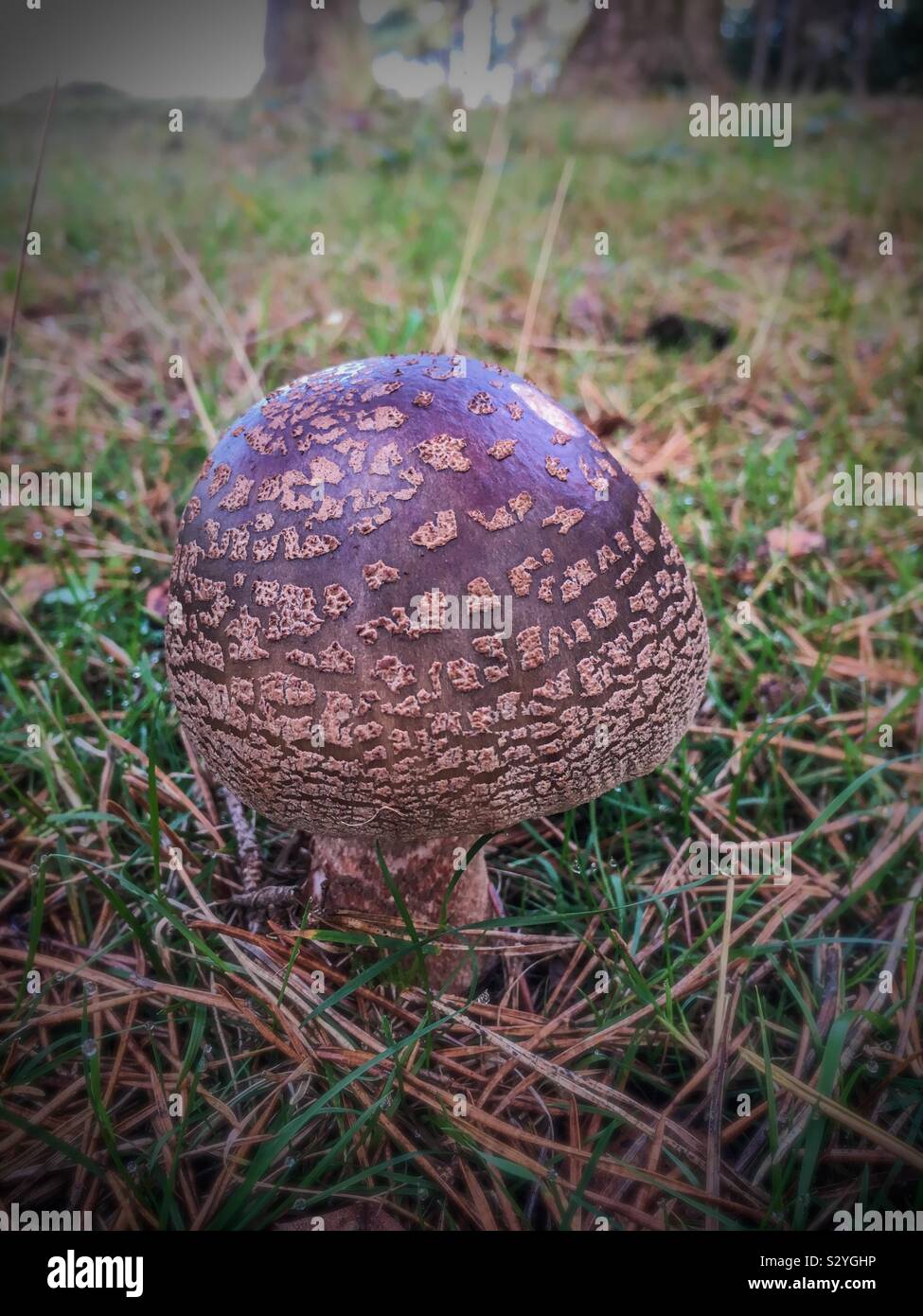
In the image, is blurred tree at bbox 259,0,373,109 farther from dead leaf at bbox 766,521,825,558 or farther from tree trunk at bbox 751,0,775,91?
dead leaf at bbox 766,521,825,558

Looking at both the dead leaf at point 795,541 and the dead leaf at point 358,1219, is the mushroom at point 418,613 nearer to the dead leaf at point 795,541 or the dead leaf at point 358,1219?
the dead leaf at point 358,1219

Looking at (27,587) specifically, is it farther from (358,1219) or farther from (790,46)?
(790,46)

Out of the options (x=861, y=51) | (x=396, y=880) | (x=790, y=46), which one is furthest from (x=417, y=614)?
(x=790, y=46)

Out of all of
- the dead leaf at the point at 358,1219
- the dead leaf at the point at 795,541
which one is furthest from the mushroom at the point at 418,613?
the dead leaf at the point at 795,541

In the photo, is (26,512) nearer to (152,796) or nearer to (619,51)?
(152,796)

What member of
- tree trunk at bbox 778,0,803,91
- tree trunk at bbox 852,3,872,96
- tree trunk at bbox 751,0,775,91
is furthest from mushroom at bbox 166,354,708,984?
tree trunk at bbox 778,0,803,91

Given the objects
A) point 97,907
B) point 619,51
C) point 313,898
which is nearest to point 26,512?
point 97,907
